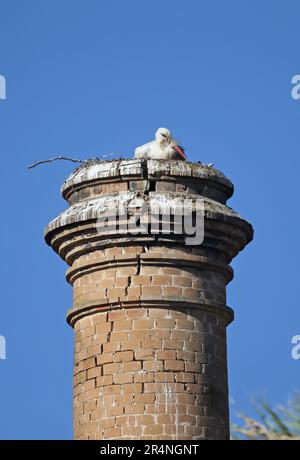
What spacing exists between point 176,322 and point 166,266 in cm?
68

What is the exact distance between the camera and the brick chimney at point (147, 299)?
16.3 metres

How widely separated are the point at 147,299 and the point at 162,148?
210 centimetres

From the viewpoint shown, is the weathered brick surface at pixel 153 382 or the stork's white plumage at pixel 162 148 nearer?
the weathered brick surface at pixel 153 382

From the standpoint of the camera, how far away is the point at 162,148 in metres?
17.7

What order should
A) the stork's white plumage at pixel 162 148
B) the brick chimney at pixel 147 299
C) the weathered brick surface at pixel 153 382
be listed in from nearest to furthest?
the weathered brick surface at pixel 153 382, the brick chimney at pixel 147 299, the stork's white plumage at pixel 162 148

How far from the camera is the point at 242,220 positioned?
17344 millimetres

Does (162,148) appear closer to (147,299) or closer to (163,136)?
(163,136)

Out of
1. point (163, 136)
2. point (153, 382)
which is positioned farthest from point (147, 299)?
point (163, 136)

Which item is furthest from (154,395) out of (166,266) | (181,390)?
(166,266)

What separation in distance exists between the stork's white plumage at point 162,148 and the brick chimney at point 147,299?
362 millimetres

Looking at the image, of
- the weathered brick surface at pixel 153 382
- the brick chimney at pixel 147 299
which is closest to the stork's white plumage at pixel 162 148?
the brick chimney at pixel 147 299

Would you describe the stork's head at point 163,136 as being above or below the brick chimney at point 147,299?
above

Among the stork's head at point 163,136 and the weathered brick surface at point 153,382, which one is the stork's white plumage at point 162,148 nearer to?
the stork's head at point 163,136
